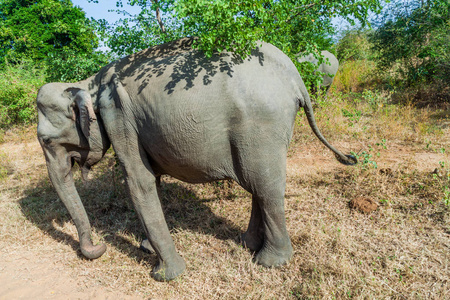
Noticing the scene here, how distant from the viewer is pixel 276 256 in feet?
9.82

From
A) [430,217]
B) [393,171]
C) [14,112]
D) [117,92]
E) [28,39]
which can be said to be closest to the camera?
[117,92]

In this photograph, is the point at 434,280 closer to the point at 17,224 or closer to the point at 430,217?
the point at 430,217

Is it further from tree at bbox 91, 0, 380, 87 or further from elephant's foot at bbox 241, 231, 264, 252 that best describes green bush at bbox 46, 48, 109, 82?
elephant's foot at bbox 241, 231, 264, 252

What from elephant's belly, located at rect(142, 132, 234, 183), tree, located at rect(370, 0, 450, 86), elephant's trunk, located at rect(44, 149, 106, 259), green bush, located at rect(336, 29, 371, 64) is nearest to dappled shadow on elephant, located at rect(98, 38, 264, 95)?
elephant's belly, located at rect(142, 132, 234, 183)

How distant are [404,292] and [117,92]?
2.98 meters

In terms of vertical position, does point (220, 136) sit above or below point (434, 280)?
above

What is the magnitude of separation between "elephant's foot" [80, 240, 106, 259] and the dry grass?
0.10 m

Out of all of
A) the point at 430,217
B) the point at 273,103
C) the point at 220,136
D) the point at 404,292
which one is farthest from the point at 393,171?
the point at 220,136

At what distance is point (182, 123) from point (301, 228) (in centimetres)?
194

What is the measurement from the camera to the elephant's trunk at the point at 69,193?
10.4 ft

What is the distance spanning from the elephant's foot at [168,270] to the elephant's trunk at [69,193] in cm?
85

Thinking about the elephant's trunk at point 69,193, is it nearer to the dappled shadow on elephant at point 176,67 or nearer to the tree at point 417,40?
the dappled shadow on elephant at point 176,67

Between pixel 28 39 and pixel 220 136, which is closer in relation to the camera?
pixel 220 136

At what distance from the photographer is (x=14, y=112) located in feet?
32.2
